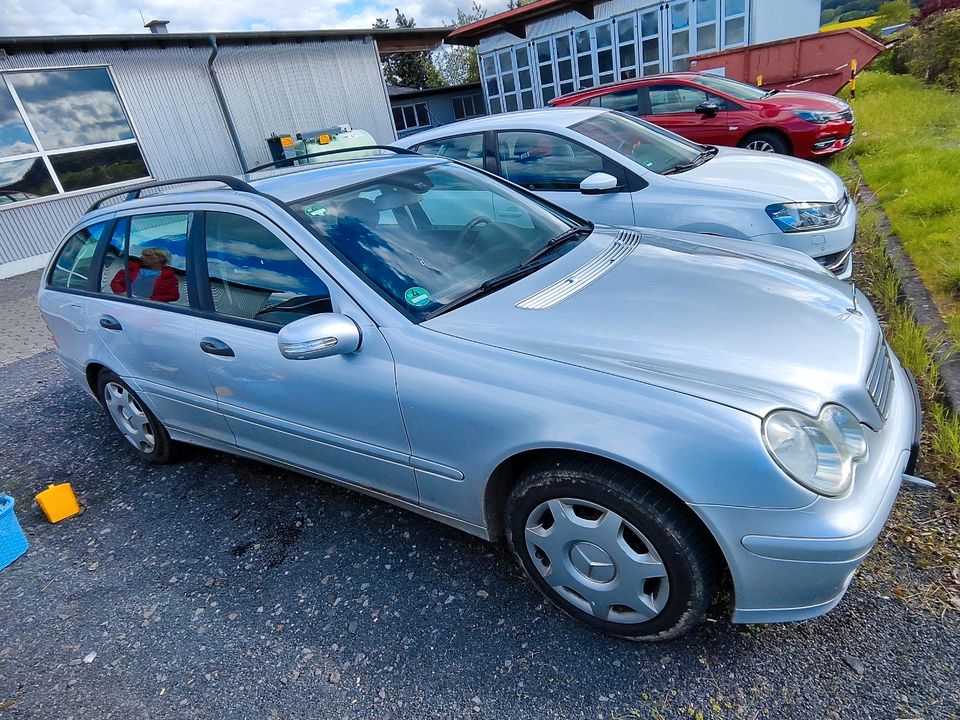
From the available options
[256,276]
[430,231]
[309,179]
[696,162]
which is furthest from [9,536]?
[696,162]

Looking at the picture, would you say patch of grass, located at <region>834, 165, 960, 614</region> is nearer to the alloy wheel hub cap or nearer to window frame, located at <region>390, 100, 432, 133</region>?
the alloy wheel hub cap

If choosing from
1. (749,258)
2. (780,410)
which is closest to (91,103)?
(749,258)

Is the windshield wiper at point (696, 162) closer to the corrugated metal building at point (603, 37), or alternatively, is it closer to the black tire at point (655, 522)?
the black tire at point (655, 522)

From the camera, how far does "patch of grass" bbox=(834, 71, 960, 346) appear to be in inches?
155

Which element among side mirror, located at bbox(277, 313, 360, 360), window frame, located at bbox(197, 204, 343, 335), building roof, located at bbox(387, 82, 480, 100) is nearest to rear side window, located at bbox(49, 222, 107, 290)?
window frame, located at bbox(197, 204, 343, 335)

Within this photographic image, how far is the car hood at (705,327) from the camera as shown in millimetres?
1729

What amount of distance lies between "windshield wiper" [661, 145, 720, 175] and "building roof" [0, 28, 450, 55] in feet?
33.9

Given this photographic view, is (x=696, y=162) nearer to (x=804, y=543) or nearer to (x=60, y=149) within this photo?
(x=804, y=543)

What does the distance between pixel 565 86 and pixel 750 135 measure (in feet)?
40.1

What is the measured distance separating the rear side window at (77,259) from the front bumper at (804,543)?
11.5 feet

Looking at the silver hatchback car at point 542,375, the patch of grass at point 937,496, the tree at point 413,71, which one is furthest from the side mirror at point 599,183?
the tree at point 413,71

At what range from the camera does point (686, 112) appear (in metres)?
8.05

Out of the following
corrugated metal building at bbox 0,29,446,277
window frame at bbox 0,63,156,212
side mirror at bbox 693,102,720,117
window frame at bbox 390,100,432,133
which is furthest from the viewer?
window frame at bbox 390,100,432,133

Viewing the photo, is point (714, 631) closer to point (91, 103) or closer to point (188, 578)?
point (188, 578)
